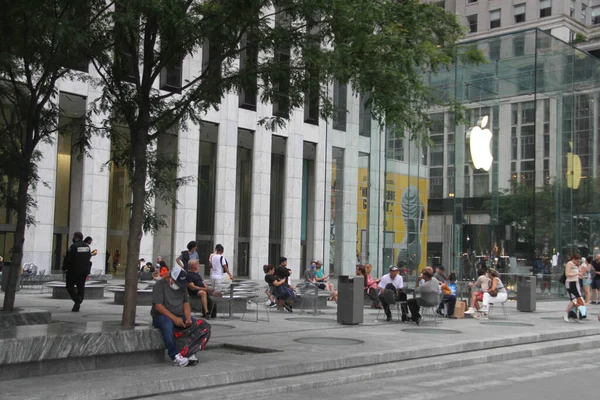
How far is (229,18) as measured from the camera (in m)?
12.3

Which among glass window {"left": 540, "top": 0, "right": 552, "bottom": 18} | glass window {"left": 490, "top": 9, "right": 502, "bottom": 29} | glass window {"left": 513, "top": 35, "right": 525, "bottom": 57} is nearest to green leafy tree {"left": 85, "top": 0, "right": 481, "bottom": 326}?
glass window {"left": 513, "top": 35, "right": 525, "bottom": 57}

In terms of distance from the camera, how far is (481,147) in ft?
95.6

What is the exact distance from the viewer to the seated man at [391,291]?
709 inches

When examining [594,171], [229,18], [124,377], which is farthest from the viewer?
[594,171]

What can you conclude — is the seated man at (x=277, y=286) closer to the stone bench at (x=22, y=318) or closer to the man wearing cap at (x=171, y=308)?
the stone bench at (x=22, y=318)

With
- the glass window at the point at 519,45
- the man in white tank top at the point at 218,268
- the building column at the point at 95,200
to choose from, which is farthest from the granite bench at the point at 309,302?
the building column at the point at 95,200

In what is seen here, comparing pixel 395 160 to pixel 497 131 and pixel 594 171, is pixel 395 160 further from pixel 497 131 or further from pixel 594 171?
pixel 594 171

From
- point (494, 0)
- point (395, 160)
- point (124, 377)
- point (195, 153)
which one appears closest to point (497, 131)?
point (395, 160)

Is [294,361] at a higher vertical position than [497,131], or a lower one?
lower

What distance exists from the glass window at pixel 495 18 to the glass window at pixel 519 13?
1735 mm

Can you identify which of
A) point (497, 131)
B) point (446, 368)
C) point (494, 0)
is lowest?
point (446, 368)

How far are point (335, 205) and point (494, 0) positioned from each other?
51.6m

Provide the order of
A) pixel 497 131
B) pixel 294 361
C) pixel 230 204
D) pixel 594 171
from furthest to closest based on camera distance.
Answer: pixel 230 204
pixel 594 171
pixel 497 131
pixel 294 361

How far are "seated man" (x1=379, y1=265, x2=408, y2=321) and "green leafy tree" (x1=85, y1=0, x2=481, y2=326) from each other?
580cm
